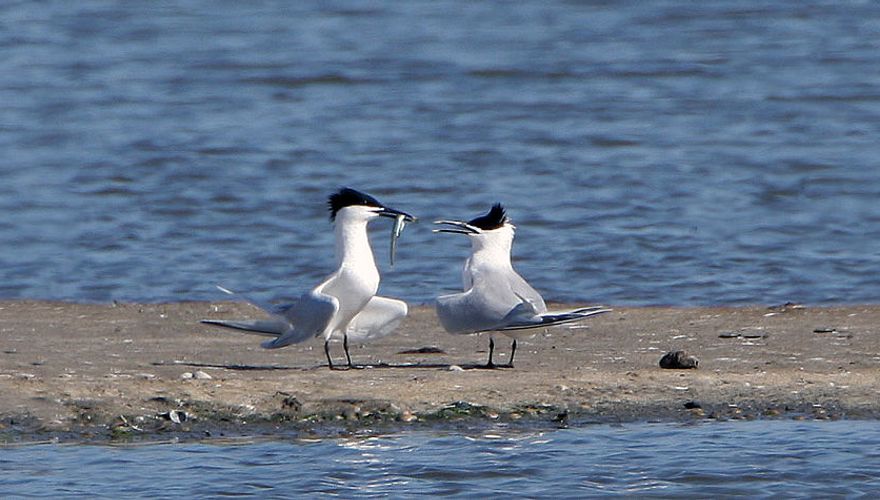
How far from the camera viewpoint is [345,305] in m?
7.19

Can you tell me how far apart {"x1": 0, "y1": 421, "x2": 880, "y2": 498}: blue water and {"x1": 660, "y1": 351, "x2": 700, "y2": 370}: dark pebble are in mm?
845

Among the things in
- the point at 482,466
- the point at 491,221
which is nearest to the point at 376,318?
the point at 491,221

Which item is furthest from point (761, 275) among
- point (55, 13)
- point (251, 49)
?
point (55, 13)

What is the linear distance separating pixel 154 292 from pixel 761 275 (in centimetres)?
346

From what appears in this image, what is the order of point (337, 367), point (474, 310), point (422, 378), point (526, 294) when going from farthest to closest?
point (526, 294), point (337, 367), point (474, 310), point (422, 378)

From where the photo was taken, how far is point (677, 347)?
776cm

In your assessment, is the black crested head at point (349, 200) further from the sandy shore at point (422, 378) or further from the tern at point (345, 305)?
the sandy shore at point (422, 378)

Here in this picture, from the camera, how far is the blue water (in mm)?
5711

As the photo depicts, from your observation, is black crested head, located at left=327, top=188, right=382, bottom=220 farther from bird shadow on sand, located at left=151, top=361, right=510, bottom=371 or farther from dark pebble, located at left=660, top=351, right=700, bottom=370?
dark pebble, located at left=660, top=351, right=700, bottom=370

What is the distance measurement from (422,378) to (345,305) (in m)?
0.55

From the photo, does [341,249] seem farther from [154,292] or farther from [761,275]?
[761,275]

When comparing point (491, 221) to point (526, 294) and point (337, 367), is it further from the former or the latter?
point (337, 367)

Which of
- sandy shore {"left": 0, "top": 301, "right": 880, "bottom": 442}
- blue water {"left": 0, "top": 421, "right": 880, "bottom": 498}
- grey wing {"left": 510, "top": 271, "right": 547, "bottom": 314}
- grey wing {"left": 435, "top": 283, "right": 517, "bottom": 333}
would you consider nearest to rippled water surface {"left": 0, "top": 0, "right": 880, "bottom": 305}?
sandy shore {"left": 0, "top": 301, "right": 880, "bottom": 442}

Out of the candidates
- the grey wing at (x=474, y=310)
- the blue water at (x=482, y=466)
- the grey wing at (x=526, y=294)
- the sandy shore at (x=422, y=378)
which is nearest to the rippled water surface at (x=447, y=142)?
A: the sandy shore at (x=422, y=378)
